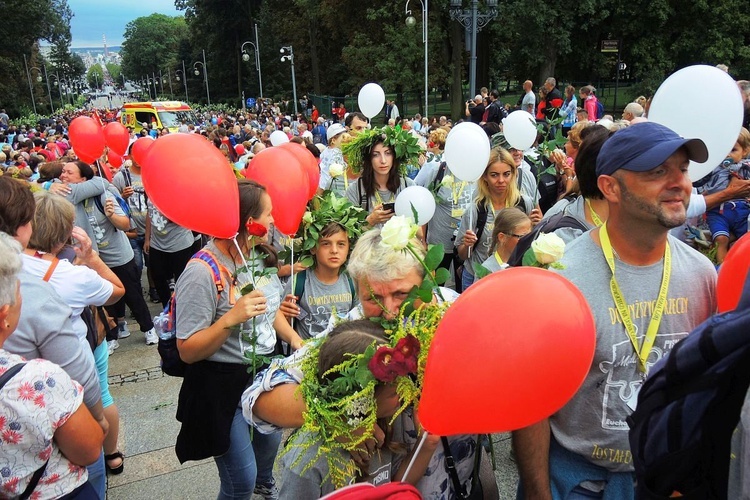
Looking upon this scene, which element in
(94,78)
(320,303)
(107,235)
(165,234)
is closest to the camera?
(320,303)

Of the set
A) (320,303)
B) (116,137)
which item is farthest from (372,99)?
(320,303)

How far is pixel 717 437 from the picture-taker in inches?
42.1

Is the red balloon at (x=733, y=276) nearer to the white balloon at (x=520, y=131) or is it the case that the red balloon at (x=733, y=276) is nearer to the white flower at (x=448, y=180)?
the white flower at (x=448, y=180)

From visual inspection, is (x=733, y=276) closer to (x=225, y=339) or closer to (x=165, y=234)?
(x=225, y=339)

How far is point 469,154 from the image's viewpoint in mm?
4023

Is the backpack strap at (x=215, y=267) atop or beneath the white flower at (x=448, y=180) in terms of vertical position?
beneath

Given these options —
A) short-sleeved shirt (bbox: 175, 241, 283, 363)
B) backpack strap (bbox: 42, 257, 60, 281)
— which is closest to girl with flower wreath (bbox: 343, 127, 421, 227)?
short-sleeved shirt (bbox: 175, 241, 283, 363)

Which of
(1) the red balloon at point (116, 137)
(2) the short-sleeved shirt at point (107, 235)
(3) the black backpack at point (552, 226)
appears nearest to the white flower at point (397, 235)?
(3) the black backpack at point (552, 226)

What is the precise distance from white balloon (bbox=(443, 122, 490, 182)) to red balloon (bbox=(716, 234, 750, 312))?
2.35 meters

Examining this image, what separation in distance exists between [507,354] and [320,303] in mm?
2001

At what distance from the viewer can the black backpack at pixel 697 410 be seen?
1.05m

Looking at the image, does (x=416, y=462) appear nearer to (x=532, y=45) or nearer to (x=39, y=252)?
(x=39, y=252)

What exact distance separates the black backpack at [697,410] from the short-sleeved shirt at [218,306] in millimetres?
1766

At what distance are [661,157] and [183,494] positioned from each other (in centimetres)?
→ 329
